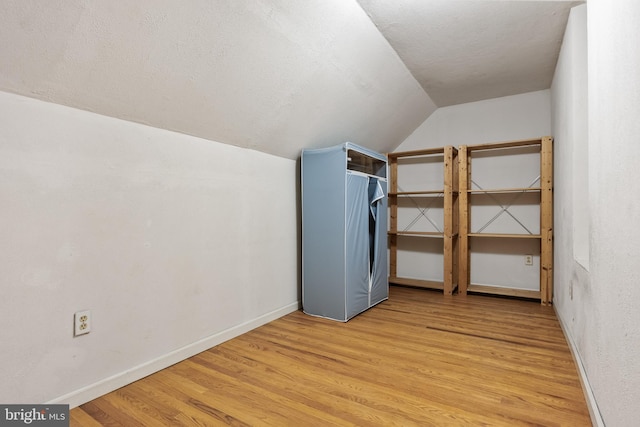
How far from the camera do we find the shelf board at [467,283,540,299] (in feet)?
11.5

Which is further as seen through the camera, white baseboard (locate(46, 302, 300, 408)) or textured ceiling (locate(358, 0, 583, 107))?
textured ceiling (locate(358, 0, 583, 107))

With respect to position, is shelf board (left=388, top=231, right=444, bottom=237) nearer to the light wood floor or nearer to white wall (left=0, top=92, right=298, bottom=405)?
the light wood floor

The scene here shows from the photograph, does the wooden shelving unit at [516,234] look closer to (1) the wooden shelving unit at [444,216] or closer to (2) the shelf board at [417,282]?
(1) the wooden shelving unit at [444,216]

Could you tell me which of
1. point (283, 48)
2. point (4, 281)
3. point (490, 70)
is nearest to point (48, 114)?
point (4, 281)

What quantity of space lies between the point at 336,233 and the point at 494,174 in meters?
2.26

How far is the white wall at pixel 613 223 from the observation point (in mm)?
1010

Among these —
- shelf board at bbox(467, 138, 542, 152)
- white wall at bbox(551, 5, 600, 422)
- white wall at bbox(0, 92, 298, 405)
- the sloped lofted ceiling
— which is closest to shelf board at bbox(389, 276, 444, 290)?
white wall at bbox(551, 5, 600, 422)

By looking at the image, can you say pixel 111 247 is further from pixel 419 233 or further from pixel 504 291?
pixel 504 291

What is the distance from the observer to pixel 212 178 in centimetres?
235

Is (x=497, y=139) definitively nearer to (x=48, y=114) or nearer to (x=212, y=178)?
(x=212, y=178)

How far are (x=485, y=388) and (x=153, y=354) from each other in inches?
73.5

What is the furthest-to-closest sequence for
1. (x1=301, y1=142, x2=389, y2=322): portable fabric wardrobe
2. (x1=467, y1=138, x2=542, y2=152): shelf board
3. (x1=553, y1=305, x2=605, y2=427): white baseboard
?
(x1=467, y1=138, x2=542, y2=152): shelf board → (x1=301, y1=142, x2=389, y2=322): portable fabric wardrobe → (x1=553, y1=305, x2=605, y2=427): white baseboard

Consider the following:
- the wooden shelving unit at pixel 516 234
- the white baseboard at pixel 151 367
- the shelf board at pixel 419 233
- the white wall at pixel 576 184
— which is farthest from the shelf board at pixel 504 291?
the white baseboard at pixel 151 367

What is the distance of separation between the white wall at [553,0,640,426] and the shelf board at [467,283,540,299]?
5.50ft
